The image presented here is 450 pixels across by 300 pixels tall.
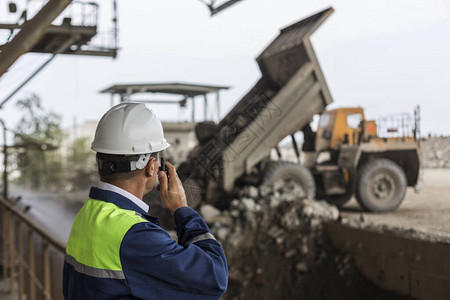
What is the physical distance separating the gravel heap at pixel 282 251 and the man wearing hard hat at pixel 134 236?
3676 millimetres

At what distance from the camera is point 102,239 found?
3.42 feet

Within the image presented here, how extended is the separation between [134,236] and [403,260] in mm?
3387

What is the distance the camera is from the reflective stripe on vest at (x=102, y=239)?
1033mm

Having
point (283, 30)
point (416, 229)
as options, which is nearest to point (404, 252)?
point (416, 229)

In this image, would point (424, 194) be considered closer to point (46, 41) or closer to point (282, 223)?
point (282, 223)

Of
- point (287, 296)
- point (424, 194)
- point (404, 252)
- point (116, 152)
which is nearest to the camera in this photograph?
point (116, 152)

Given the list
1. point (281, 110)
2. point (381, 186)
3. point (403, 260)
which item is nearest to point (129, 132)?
point (403, 260)

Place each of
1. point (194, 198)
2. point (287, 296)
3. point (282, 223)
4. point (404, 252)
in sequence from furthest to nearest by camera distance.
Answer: point (282, 223), point (287, 296), point (404, 252), point (194, 198)

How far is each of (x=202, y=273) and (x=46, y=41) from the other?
14.0 feet

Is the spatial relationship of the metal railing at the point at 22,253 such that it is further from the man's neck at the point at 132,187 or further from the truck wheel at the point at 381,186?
the truck wheel at the point at 381,186

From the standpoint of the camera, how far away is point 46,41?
467 cm

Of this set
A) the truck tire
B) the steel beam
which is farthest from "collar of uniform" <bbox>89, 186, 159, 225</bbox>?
the truck tire

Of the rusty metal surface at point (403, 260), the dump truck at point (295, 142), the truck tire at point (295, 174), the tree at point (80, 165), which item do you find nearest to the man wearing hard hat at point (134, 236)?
the rusty metal surface at point (403, 260)

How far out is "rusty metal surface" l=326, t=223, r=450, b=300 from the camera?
3387 mm
